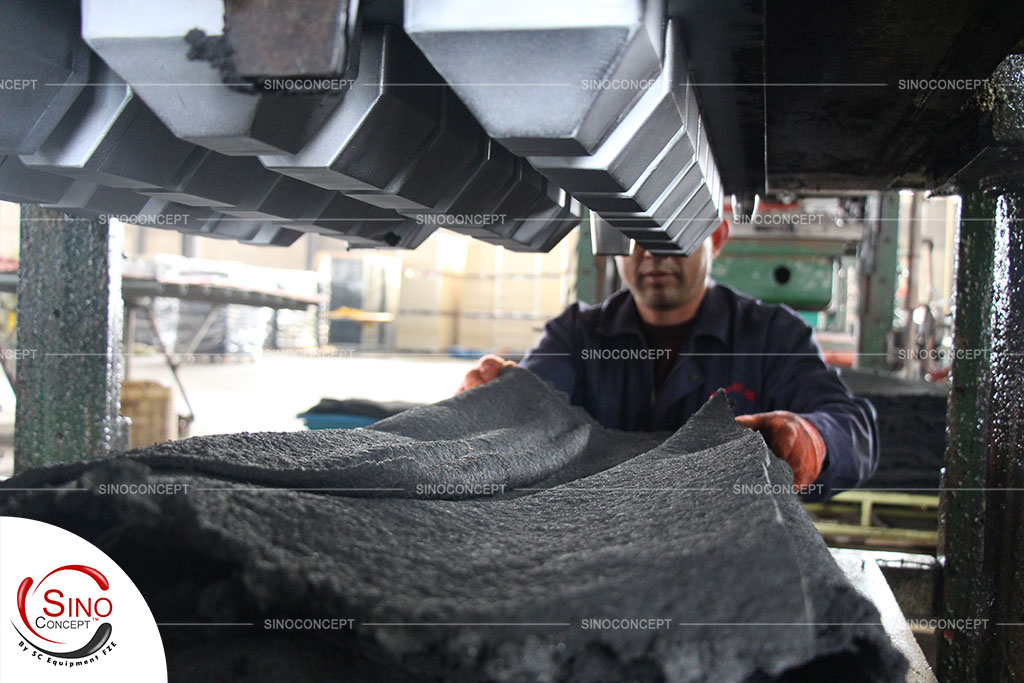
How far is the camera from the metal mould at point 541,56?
0.39 metres

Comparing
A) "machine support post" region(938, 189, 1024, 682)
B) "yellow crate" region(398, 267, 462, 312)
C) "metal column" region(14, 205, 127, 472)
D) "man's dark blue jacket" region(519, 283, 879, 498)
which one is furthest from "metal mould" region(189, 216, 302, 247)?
"yellow crate" region(398, 267, 462, 312)

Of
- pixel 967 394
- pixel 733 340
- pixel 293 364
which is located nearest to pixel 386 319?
pixel 293 364

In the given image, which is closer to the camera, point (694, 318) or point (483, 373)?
point (483, 373)

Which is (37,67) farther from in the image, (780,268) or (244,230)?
(780,268)

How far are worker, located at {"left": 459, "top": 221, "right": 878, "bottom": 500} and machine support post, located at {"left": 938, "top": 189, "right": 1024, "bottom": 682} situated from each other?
0.54 metres

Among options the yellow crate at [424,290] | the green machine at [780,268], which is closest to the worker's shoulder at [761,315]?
the green machine at [780,268]

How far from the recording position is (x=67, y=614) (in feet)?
1.49

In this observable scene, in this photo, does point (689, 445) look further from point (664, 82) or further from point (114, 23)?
point (114, 23)

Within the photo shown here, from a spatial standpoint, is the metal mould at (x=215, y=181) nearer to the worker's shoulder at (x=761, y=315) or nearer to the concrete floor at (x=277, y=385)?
the worker's shoulder at (x=761, y=315)

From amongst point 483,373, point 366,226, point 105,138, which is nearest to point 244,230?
point 366,226

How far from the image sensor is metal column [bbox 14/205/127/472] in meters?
1.03

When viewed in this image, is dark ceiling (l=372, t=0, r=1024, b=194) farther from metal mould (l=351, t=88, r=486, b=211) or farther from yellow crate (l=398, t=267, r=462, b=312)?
yellow crate (l=398, t=267, r=462, b=312)

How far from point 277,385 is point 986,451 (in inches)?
220

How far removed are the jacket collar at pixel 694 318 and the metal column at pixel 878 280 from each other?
140 centimetres
